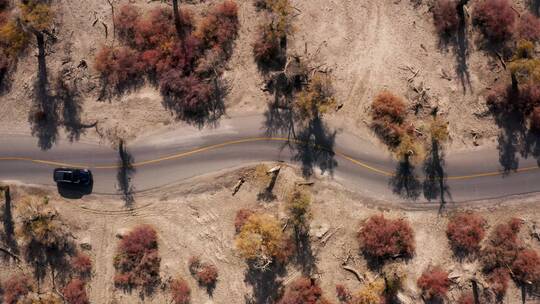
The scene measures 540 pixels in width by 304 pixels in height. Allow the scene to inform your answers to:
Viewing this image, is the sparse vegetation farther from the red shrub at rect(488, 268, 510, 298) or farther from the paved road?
the red shrub at rect(488, 268, 510, 298)

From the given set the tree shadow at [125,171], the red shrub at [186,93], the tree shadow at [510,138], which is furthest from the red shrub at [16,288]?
the tree shadow at [510,138]

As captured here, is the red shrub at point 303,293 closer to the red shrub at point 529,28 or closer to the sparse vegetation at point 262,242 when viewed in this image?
the sparse vegetation at point 262,242

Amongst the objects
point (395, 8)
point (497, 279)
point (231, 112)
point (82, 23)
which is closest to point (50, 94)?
point (82, 23)

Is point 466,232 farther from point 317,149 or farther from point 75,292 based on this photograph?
point 75,292

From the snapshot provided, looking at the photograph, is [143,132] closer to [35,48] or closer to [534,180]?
[35,48]

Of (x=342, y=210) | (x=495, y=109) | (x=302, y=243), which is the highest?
(x=495, y=109)

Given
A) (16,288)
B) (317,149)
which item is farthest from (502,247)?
(16,288)
